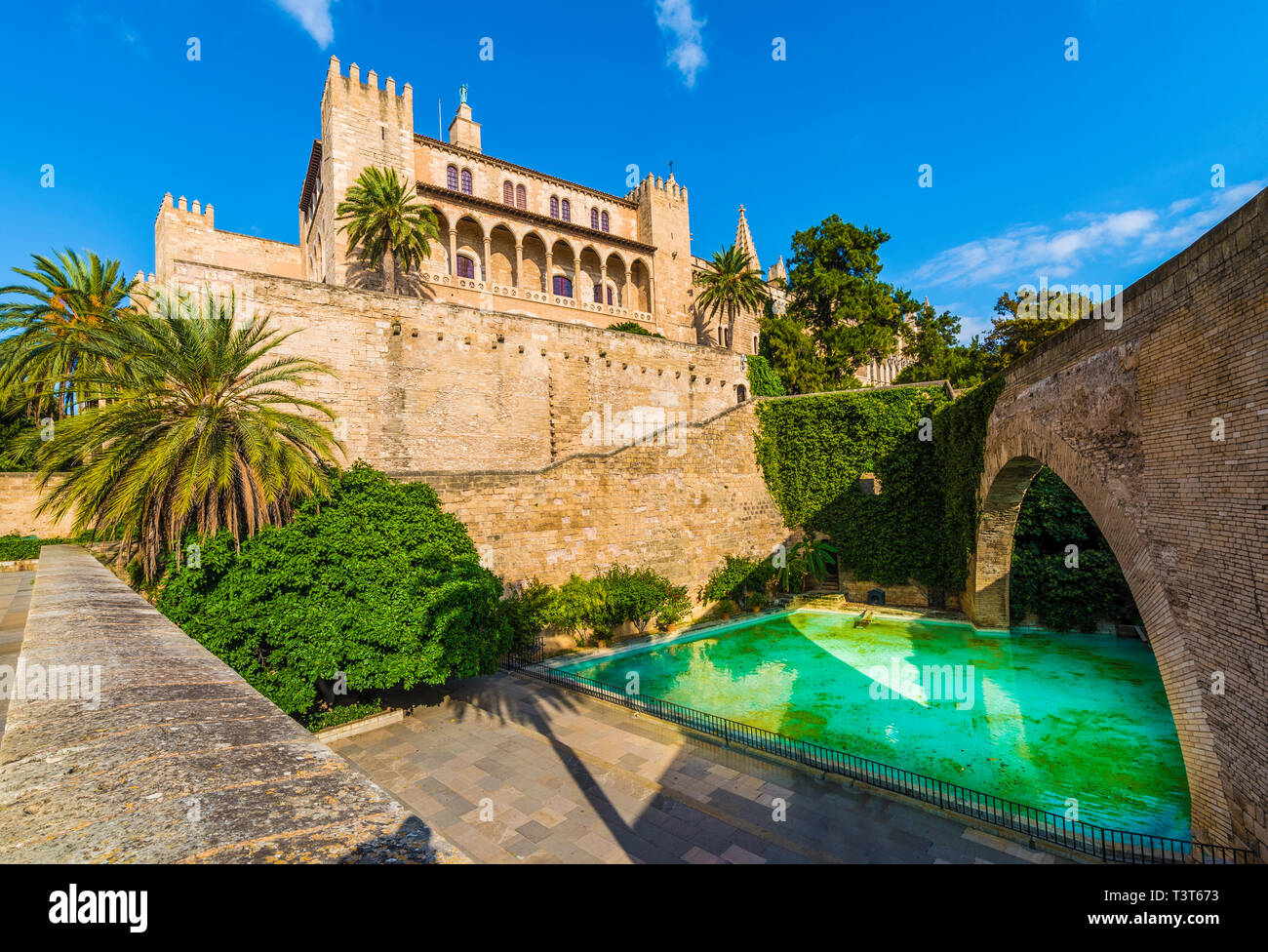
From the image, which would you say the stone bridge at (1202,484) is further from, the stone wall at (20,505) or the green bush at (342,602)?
the stone wall at (20,505)

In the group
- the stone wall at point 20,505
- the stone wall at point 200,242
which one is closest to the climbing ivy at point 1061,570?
the stone wall at point 20,505

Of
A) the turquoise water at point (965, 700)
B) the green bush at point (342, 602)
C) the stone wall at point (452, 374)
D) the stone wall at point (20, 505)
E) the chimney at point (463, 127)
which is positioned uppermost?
the chimney at point (463, 127)

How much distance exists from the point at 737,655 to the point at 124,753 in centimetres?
1642

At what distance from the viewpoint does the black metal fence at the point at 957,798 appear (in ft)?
23.3

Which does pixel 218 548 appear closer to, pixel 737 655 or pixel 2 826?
pixel 2 826

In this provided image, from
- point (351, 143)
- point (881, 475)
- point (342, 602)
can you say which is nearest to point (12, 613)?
point (342, 602)

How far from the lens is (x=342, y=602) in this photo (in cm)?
1127

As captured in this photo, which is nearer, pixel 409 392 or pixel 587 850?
pixel 587 850

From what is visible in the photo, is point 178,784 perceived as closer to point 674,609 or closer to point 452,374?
point 674,609

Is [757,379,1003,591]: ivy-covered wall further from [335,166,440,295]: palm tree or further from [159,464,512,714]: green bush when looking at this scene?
[335,166,440,295]: palm tree

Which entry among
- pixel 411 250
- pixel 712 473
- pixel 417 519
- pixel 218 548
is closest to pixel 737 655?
pixel 712 473

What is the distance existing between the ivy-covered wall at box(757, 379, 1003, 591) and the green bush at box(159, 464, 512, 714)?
16.1m

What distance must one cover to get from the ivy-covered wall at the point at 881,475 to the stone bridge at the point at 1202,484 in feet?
33.6

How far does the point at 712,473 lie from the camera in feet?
76.2
